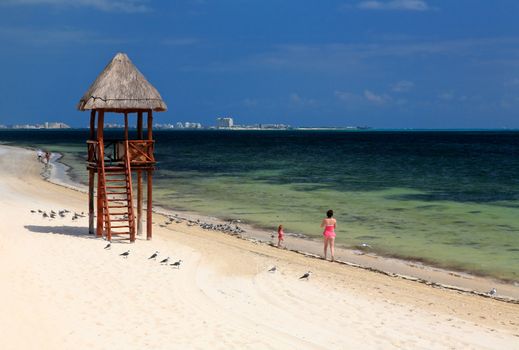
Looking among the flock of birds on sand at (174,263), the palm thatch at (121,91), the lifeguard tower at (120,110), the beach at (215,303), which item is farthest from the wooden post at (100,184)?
the flock of birds on sand at (174,263)

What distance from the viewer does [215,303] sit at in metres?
12.4

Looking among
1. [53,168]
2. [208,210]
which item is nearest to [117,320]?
[208,210]

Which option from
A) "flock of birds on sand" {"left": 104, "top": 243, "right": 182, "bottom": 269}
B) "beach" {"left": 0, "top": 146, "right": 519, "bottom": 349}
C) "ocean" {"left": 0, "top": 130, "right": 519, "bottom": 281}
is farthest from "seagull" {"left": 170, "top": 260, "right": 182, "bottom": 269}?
"ocean" {"left": 0, "top": 130, "right": 519, "bottom": 281}

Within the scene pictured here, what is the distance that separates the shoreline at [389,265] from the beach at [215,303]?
0.93ft

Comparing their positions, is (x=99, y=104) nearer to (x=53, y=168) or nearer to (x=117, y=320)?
(x=117, y=320)

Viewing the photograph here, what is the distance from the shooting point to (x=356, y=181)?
4612 centimetres

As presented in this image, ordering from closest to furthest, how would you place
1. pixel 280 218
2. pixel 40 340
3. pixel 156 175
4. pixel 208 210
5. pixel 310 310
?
1. pixel 40 340
2. pixel 310 310
3. pixel 280 218
4. pixel 208 210
5. pixel 156 175

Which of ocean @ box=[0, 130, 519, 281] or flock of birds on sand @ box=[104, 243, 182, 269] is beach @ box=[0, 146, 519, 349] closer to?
flock of birds on sand @ box=[104, 243, 182, 269]

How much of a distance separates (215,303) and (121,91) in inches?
326

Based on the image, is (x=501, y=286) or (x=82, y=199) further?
(x=82, y=199)

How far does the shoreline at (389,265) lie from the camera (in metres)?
15.7

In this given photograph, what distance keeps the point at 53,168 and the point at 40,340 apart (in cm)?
4539

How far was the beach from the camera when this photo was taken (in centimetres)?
1027

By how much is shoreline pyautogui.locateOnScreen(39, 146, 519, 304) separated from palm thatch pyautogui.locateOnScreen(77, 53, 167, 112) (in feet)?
Answer: 19.8
